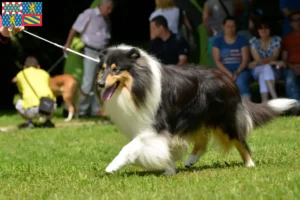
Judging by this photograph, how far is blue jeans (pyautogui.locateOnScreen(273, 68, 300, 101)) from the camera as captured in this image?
13695 millimetres

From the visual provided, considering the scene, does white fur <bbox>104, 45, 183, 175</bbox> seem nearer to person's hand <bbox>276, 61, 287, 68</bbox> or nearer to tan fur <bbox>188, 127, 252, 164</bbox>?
tan fur <bbox>188, 127, 252, 164</bbox>

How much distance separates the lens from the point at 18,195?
6.86 metres

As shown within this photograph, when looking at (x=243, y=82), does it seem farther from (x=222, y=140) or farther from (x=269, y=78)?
(x=222, y=140)

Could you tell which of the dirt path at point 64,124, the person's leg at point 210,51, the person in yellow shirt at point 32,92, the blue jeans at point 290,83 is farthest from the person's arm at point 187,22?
the person in yellow shirt at point 32,92

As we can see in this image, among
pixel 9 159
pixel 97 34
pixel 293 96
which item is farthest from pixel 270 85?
pixel 9 159

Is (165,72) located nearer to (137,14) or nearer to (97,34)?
(97,34)

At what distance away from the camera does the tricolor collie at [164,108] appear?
757 cm

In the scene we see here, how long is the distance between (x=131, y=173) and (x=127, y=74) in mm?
1112

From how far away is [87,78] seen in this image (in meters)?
15.9

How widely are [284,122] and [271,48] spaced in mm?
1843

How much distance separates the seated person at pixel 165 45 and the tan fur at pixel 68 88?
2.18m

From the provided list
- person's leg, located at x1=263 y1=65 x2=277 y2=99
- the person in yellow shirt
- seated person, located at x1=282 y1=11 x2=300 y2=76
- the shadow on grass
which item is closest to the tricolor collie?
the shadow on grass

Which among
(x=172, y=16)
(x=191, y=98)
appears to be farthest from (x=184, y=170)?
(x=172, y=16)

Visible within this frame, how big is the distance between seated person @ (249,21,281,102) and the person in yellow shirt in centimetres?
374
